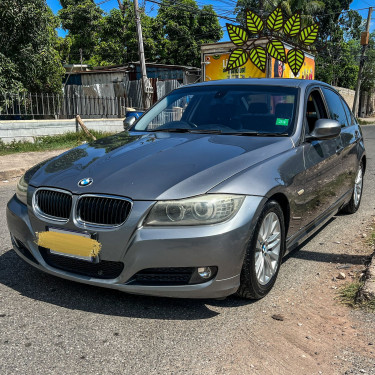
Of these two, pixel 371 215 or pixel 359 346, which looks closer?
pixel 359 346

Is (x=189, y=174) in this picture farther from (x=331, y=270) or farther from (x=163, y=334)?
(x=331, y=270)

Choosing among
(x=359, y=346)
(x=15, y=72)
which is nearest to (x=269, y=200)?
(x=359, y=346)

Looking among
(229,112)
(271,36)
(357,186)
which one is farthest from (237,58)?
(229,112)

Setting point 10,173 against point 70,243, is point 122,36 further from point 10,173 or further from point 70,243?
point 70,243

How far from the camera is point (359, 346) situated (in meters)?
2.59

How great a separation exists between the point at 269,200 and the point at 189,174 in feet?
2.04

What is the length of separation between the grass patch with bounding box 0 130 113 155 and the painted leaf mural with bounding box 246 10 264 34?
649 centimetres

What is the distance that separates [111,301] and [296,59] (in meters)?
16.2

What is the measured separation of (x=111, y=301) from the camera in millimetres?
3041

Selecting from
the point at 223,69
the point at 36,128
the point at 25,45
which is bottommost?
the point at 36,128

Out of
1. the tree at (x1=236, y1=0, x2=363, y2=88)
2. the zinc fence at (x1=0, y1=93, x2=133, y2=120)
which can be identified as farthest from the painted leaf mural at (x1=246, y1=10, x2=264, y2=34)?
the tree at (x1=236, y1=0, x2=363, y2=88)

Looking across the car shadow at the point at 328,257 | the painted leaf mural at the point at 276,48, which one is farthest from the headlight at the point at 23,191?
the painted leaf mural at the point at 276,48

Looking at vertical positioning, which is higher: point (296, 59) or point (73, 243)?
point (296, 59)

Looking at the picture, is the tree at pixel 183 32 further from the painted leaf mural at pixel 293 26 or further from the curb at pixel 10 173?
the curb at pixel 10 173
